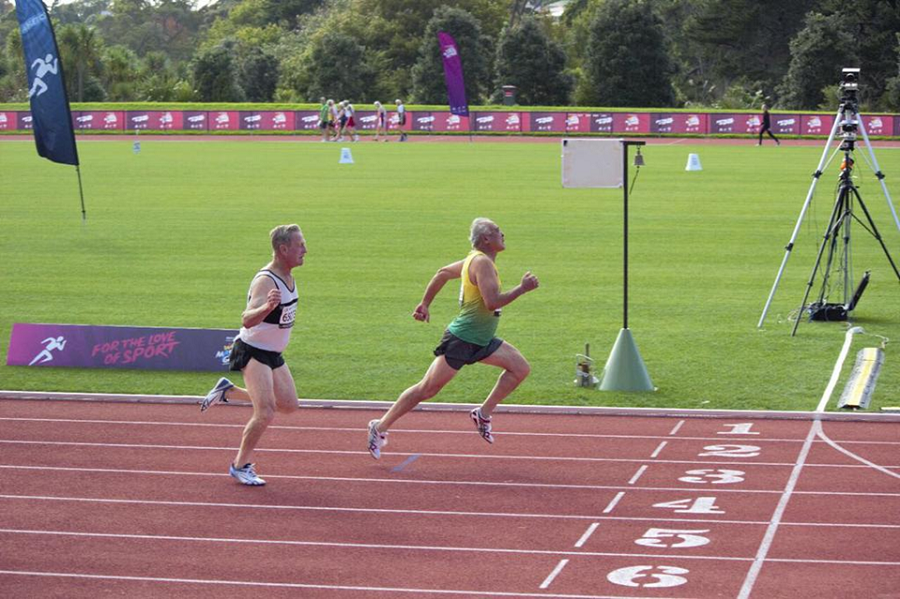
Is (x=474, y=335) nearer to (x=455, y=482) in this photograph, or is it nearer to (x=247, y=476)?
(x=455, y=482)

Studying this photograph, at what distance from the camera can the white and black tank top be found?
404 inches

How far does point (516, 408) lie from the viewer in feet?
43.1

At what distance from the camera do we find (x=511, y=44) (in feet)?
250

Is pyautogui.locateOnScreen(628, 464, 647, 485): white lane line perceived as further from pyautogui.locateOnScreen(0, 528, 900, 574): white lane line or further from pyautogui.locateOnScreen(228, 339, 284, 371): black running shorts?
pyautogui.locateOnScreen(228, 339, 284, 371): black running shorts

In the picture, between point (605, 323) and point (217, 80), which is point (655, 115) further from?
point (605, 323)

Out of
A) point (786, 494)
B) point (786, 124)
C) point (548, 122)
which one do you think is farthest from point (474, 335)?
point (548, 122)

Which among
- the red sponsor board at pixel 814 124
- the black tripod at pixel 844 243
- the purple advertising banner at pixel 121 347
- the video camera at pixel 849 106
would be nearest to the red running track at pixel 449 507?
the purple advertising banner at pixel 121 347

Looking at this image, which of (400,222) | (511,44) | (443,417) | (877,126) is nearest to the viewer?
(443,417)

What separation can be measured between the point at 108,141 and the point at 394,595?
54758 mm

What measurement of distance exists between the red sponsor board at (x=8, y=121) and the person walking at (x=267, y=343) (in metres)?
61.1

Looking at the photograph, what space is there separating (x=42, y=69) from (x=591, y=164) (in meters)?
12.4

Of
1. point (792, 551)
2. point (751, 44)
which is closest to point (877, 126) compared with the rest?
Result: point (751, 44)

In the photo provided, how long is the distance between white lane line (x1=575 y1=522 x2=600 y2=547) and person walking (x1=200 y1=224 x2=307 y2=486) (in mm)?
2499

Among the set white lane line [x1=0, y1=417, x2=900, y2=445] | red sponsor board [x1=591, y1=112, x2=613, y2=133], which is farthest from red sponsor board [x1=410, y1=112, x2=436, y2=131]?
white lane line [x1=0, y1=417, x2=900, y2=445]
